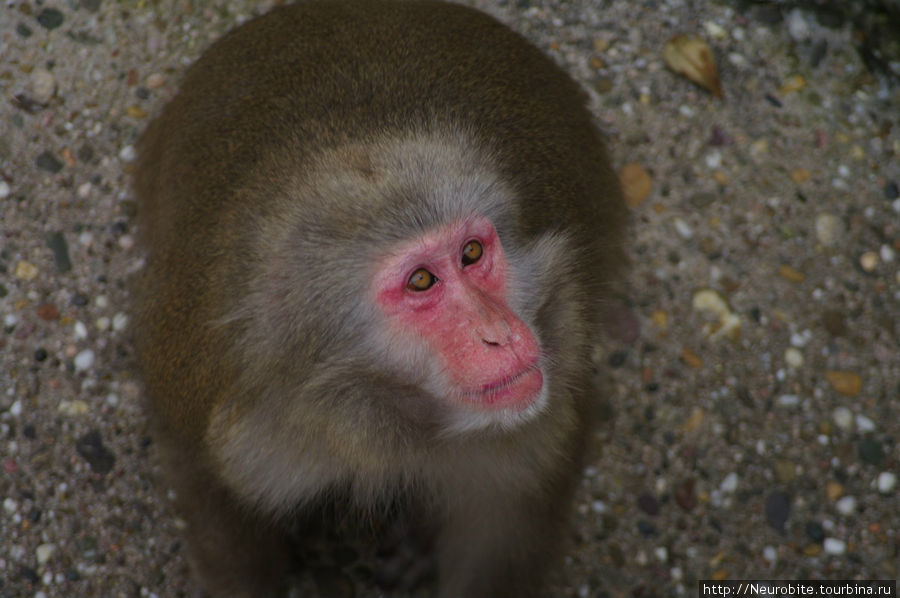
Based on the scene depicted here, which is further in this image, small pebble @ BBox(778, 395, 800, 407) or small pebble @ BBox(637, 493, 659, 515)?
small pebble @ BBox(778, 395, 800, 407)

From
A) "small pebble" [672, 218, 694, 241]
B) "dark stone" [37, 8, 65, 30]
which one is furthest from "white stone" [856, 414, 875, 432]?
"dark stone" [37, 8, 65, 30]

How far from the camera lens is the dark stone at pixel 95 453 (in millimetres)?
3146

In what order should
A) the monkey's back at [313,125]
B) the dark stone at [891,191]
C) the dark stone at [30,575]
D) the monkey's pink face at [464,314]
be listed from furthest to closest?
the dark stone at [891,191], the dark stone at [30,575], the monkey's back at [313,125], the monkey's pink face at [464,314]

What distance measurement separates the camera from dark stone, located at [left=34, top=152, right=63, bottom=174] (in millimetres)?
3516

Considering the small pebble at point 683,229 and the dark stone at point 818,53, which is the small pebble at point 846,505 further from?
the dark stone at point 818,53

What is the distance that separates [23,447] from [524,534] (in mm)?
1704

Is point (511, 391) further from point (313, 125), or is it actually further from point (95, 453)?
point (95, 453)

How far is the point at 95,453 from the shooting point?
3.16m

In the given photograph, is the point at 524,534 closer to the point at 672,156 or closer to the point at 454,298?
the point at 454,298

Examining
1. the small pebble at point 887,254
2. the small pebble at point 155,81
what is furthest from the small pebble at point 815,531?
the small pebble at point 155,81

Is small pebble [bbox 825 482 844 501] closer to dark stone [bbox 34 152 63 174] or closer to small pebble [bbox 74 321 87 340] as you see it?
small pebble [bbox 74 321 87 340]

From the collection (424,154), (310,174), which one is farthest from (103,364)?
(424,154)

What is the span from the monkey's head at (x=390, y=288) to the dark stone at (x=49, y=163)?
5.44ft

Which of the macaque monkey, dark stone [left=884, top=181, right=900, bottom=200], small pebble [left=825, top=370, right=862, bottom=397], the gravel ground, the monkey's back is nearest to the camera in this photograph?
the macaque monkey
